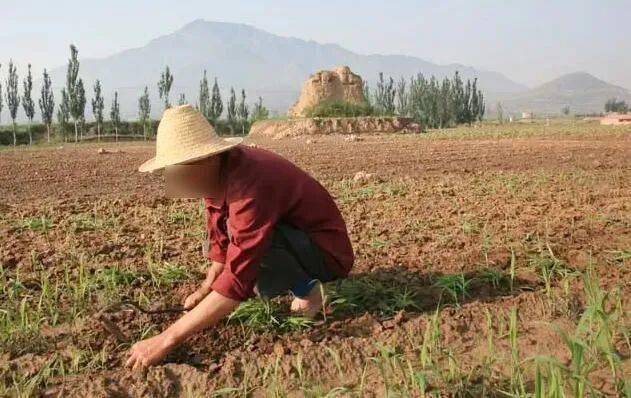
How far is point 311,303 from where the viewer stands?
2.72m

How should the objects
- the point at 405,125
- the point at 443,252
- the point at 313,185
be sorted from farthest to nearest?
the point at 405,125 → the point at 443,252 → the point at 313,185

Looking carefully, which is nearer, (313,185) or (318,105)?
(313,185)

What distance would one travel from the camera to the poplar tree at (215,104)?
43.4 meters

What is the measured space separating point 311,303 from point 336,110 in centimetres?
2574

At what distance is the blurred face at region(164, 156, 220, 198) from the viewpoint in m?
2.31

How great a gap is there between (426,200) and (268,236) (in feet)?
10.6

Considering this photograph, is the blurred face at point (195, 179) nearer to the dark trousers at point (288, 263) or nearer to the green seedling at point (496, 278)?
the dark trousers at point (288, 263)

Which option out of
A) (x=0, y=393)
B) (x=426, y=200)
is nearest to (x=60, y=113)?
(x=426, y=200)

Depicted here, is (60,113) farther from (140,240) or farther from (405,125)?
(140,240)

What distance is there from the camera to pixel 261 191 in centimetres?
233

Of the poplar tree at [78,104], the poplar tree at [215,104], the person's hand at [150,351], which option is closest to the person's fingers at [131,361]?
the person's hand at [150,351]

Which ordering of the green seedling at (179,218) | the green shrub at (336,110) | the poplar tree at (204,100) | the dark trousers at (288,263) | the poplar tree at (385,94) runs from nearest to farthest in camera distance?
the dark trousers at (288,263), the green seedling at (179,218), the green shrub at (336,110), the poplar tree at (204,100), the poplar tree at (385,94)

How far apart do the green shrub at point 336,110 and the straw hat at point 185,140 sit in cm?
2562

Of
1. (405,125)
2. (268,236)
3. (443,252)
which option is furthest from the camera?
(405,125)
